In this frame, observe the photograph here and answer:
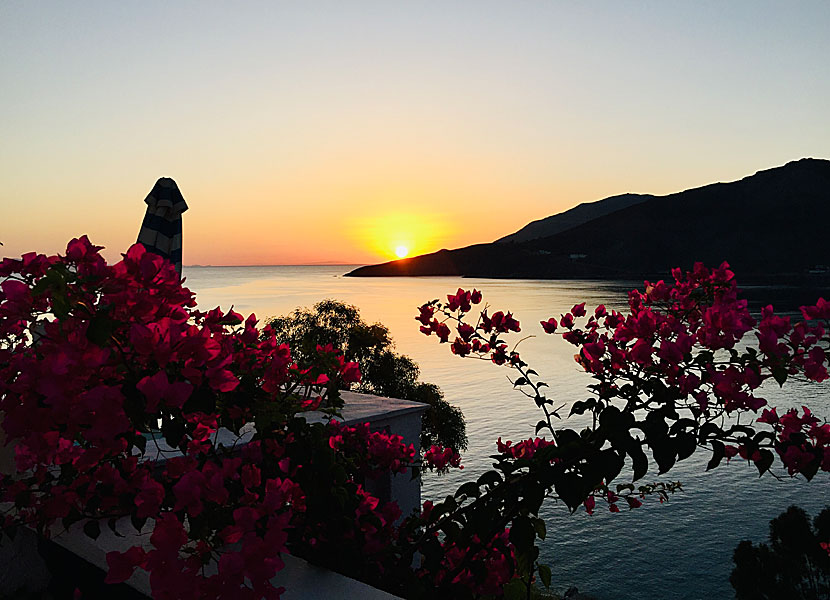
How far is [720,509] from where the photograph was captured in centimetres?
1731

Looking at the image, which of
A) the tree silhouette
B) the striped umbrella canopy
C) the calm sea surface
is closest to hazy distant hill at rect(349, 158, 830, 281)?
the calm sea surface

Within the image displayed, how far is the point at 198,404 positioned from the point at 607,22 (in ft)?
34.0

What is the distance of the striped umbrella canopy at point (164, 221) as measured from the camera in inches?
187

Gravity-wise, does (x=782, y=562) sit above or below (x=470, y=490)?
below

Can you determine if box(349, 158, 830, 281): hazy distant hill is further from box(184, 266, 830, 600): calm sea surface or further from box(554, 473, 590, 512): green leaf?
box(554, 473, 590, 512): green leaf

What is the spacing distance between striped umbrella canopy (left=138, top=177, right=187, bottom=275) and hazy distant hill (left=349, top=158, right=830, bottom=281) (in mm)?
84331

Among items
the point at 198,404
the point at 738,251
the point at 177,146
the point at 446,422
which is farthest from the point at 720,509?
the point at 738,251

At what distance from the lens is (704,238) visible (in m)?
86.7

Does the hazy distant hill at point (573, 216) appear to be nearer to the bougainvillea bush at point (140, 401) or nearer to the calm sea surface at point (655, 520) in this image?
the calm sea surface at point (655, 520)

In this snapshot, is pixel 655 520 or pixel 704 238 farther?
pixel 704 238

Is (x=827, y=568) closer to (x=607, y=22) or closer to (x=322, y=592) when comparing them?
(x=607, y=22)

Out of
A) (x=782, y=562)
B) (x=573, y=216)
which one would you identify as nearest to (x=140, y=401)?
(x=782, y=562)

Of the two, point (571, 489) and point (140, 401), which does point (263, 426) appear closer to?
point (140, 401)

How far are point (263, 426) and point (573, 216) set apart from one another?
17602 cm
